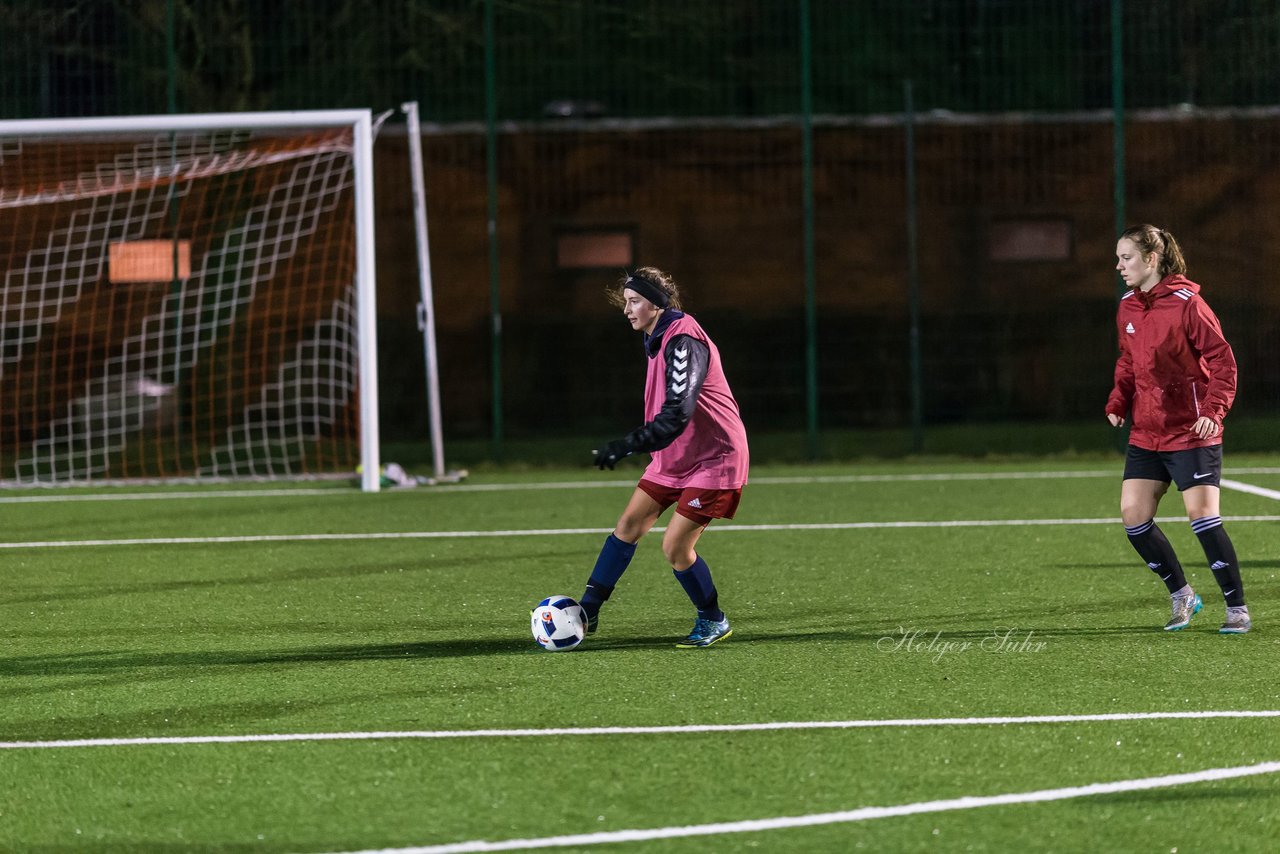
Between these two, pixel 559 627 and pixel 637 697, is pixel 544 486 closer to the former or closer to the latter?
pixel 559 627

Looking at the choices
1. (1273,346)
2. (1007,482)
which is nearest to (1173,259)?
(1007,482)

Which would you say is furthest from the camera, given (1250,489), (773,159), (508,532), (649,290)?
(773,159)

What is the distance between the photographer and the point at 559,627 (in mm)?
6531

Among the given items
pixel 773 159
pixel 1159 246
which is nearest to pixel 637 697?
pixel 1159 246

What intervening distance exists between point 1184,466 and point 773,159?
9.88m

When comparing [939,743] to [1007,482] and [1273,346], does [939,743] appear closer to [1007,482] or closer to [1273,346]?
[1007,482]

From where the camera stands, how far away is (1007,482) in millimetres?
13281

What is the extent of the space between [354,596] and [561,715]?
2.95 metres

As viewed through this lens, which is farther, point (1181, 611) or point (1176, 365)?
point (1181, 611)

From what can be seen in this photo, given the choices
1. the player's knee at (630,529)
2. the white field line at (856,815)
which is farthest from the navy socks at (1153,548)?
the white field line at (856,815)

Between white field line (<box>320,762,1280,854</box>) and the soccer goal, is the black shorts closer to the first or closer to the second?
white field line (<box>320,762,1280,854</box>)

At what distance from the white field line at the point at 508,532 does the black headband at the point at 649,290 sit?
162 inches

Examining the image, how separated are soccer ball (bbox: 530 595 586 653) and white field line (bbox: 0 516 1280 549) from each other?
382cm

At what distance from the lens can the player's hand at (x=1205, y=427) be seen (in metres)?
6.47
